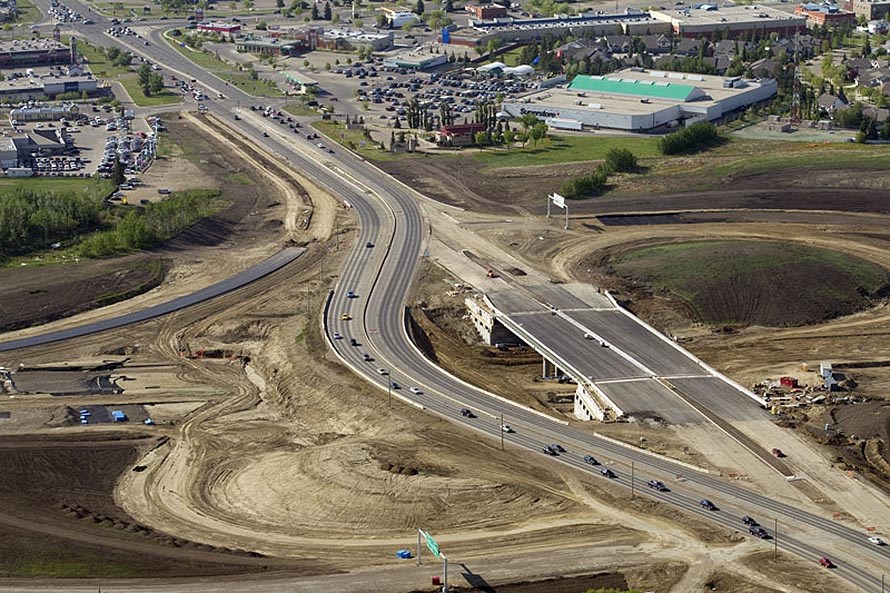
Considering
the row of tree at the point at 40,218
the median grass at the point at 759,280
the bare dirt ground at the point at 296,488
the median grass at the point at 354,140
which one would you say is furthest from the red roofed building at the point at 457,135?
the bare dirt ground at the point at 296,488

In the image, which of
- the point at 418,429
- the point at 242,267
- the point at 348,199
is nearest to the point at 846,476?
the point at 418,429

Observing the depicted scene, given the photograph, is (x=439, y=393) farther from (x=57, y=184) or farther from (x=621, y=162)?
(x=57, y=184)

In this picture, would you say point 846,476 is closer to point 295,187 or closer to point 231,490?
point 231,490

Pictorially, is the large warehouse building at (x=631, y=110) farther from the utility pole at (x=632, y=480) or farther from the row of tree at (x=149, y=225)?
the utility pole at (x=632, y=480)

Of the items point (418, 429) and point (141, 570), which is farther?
point (418, 429)

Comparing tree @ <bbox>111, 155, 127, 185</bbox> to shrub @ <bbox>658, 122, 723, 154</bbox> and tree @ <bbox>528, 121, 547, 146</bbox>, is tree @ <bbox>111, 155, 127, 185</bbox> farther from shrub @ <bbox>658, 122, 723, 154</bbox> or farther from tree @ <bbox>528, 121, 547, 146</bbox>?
shrub @ <bbox>658, 122, 723, 154</bbox>

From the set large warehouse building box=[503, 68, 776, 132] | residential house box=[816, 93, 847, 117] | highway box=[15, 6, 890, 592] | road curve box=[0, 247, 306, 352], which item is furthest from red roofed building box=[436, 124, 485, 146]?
residential house box=[816, 93, 847, 117]
